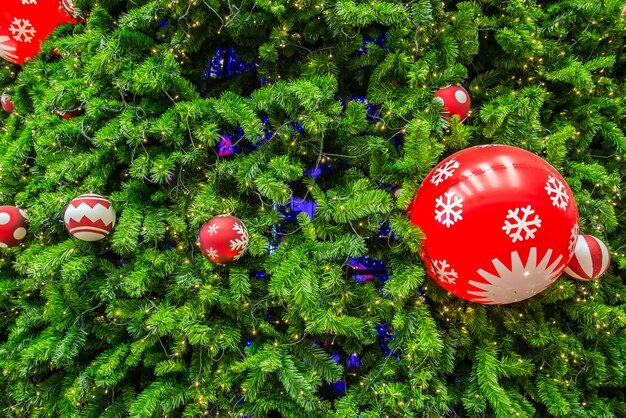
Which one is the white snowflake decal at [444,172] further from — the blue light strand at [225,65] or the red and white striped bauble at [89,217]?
the red and white striped bauble at [89,217]

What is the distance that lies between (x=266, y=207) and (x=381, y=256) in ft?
1.24

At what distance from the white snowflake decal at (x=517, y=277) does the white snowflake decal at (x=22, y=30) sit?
1.76 metres

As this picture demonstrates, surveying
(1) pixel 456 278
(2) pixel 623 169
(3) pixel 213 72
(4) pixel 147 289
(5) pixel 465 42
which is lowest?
(2) pixel 623 169

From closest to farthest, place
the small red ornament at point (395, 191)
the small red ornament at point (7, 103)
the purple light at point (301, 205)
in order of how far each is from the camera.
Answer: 1. the small red ornament at point (395, 191)
2. the purple light at point (301, 205)
3. the small red ornament at point (7, 103)

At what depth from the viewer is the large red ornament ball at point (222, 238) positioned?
88 centimetres

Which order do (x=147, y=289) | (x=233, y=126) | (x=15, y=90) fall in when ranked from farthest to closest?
(x=15, y=90) → (x=233, y=126) → (x=147, y=289)

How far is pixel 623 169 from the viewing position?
1.31m

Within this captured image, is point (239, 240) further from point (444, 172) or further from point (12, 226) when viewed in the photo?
point (12, 226)

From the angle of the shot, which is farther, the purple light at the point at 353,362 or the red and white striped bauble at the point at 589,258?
the purple light at the point at 353,362

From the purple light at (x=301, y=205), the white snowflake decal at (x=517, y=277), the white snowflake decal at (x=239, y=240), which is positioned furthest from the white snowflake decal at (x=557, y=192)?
the white snowflake decal at (x=239, y=240)

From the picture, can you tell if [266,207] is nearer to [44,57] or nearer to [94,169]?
[94,169]

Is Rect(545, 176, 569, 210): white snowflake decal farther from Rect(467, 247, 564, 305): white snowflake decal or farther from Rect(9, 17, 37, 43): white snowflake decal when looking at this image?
Rect(9, 17, 37, 43): white snowflake decal

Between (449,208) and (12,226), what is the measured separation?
4.25ft

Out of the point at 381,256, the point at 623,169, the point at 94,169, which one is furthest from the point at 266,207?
the point at 623,169
